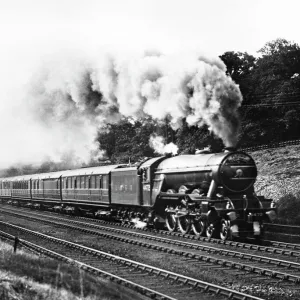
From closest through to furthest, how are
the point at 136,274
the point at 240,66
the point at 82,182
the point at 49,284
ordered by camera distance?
the point at 49,284 → the point at 136,274 → the point at 82,182 → the point at 240,66

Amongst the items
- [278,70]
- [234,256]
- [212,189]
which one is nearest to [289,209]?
[212,189]

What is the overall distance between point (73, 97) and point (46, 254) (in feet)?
48.9

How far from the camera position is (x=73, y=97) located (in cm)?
2911

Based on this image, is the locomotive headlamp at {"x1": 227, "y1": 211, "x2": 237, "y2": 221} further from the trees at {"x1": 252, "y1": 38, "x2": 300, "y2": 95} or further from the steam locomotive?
the trees at {"x1": 252, "y1": 38, "x2": 300, "y2": 95}

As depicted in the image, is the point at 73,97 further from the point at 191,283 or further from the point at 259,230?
the point at 191,283

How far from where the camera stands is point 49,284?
33.8 feet

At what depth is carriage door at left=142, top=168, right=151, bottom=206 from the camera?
2192 cm

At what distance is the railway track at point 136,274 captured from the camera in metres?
10.1

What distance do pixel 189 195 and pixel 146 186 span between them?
13.1 ft

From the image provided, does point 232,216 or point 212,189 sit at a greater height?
point 212,189

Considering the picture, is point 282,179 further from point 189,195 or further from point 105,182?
point 189,195

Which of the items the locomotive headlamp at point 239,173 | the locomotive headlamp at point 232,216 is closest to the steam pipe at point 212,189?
the locomotive headlamp at point 239,173

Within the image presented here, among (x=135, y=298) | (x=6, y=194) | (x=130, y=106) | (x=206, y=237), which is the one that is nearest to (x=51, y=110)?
(x=130, y=106)

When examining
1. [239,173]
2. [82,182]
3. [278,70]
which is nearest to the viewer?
[239,173]
